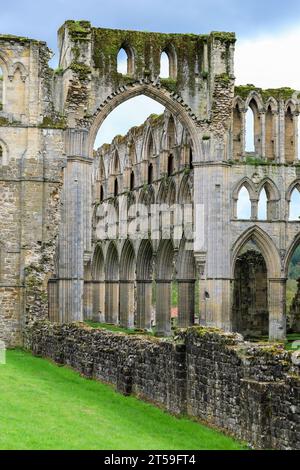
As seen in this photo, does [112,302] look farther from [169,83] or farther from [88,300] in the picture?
[169,83]

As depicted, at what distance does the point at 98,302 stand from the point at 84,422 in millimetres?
37966

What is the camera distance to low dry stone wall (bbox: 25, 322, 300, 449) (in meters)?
10.4

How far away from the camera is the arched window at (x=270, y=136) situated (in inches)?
1465

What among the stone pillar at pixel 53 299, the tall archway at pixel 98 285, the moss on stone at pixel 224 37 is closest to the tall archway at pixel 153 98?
the moss on stone at pixel 224 37

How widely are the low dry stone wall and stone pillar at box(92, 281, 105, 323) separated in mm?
30631

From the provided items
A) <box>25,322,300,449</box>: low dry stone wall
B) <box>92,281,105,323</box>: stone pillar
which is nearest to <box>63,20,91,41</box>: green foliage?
<box>25,322,300,449</box>: low dry stone wall

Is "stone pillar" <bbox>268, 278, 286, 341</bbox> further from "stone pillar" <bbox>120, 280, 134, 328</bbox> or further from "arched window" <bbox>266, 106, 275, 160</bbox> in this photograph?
"stone pillar" <bbox>120, 280, 134, 328</bbox>

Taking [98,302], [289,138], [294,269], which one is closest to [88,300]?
[98,302]

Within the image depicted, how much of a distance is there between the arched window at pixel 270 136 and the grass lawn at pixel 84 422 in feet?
69.5

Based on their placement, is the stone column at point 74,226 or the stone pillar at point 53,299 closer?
the stone column at point 74,226

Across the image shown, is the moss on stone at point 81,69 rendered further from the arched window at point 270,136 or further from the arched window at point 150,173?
the arched window at point 150,173

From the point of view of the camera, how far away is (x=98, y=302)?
50281 millimetres

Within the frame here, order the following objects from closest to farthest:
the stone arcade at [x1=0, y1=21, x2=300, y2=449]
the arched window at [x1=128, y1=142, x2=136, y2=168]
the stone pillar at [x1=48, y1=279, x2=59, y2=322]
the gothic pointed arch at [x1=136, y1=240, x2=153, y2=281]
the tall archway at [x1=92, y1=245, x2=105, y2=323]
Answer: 1. the stone arcade at [x1=0, y1=21, x2=300, y2=449]
2. the stone pillar at [x1=48, y1=279, x2=59, y2=322]
3. the gothic pointed arch at [x1=136, y1=240, x2=153, y2=281]
4. the arched window at [x1=128, y1=142, x2=136, y2=168]
5. the tall archway at [x1=92, y1=245, x2=105, y2=323]
